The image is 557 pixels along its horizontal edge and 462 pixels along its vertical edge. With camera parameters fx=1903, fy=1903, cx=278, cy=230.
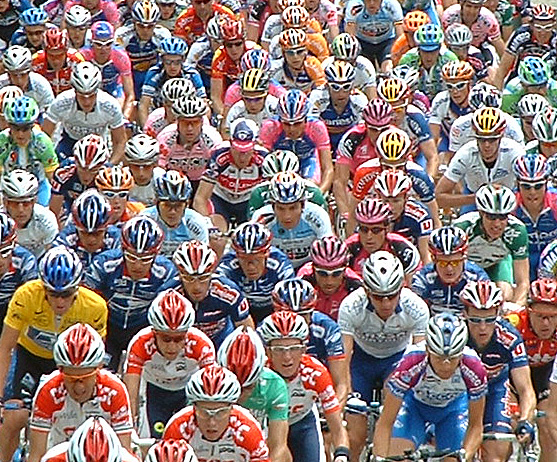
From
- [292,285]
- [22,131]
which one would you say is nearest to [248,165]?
[22,131]

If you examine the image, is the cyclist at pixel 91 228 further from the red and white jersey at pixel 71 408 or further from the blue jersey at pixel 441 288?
the red and white jersey at pixel 71 408

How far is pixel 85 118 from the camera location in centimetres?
1917

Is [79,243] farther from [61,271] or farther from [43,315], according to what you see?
[61,271]

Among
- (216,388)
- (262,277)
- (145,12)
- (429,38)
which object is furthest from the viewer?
(145,12)

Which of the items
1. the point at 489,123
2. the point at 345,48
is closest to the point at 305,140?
the point at 489,123

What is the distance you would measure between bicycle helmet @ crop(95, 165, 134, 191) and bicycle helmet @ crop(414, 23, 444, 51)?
5.06m

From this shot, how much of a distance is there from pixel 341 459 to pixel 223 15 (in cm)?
987

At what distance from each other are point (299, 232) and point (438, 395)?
121 inches

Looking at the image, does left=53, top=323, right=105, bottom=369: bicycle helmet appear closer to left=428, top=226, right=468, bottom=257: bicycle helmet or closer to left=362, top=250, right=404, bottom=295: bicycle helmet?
left=362, top=250, right=404, bottom=295: bicycle helmet

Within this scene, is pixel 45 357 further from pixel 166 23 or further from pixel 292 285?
pixel 166 23

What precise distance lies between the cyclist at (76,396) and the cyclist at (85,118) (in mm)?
6603

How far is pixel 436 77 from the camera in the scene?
2061 centimetres

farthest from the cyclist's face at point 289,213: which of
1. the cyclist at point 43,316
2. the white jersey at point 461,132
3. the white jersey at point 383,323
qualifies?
the white jersey at point 461,132

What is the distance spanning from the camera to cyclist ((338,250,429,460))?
1429 centimetres
